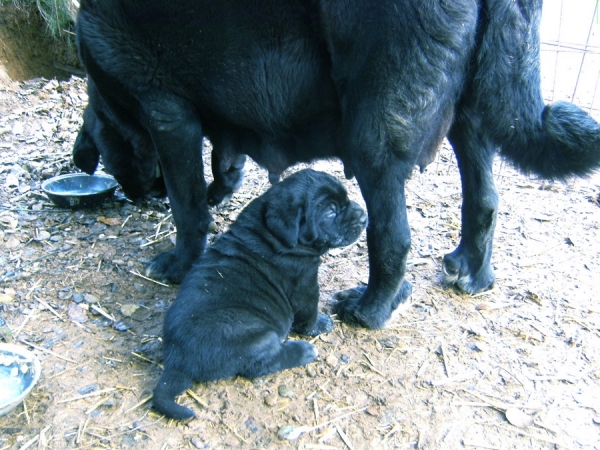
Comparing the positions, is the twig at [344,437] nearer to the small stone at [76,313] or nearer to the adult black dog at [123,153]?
the small stone at [76,313]

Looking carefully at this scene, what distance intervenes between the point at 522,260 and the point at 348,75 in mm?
2073

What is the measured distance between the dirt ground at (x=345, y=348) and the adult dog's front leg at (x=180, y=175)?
0.66ft

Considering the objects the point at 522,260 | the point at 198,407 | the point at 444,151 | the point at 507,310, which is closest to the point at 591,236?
the point at 522,260

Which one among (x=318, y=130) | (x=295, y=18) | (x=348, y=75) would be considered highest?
(x=295, y=18)

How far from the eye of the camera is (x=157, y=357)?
2912 millimetres

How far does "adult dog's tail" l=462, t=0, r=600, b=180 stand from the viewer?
268cm

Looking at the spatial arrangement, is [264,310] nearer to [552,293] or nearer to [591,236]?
[552,293]

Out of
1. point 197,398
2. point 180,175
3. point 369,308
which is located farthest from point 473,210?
point 197,398

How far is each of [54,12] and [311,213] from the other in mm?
5668

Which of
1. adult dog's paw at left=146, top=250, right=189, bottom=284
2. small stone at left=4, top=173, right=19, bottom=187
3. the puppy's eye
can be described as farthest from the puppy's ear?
small stone at left=4, top=173, right=19, bottom=187

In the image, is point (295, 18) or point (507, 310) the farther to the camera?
point (507, 310)

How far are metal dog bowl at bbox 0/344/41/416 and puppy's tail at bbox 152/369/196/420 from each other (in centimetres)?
63

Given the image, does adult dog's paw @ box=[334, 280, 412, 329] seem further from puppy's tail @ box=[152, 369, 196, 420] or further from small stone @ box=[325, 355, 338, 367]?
puppy's tail @ box=[152, 369, 196, 420]

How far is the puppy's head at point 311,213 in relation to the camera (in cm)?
288
